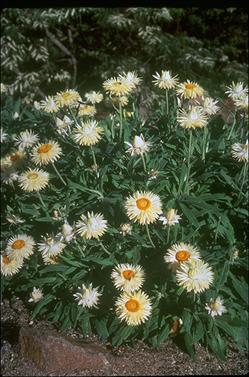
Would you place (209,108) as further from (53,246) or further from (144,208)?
(53,246)

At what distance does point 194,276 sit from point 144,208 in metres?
0.46

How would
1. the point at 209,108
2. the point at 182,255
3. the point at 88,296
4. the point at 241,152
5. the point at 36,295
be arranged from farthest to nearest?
the point at 36,295
the point at 209,108
the point at 88,296
the point at 241,152
the point at 182,255

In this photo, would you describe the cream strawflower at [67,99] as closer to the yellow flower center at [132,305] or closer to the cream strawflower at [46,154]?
the cream strawflower at [46,154]

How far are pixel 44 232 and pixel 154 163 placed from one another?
3.28 feet

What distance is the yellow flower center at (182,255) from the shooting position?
279cm

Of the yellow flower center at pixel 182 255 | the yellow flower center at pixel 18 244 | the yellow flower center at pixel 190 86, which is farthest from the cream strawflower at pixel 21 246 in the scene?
the yellow flower center at pixel 190 86

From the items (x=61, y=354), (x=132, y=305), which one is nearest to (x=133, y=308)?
(x=132, y=305)

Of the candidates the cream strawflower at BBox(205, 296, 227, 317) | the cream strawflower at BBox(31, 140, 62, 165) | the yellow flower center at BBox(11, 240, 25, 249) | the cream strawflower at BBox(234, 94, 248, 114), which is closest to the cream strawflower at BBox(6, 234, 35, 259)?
the yellow flower center at BBox(11, 240, 25, 249)

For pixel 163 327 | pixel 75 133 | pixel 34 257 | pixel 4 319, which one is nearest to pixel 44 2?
pixel 75 133

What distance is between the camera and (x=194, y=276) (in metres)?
2.70

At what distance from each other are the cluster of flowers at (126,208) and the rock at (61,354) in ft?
0.85

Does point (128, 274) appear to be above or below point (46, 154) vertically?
below

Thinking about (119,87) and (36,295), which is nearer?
(119,87)

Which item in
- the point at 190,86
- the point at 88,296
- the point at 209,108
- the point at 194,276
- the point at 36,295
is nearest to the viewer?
the point at 194,276
